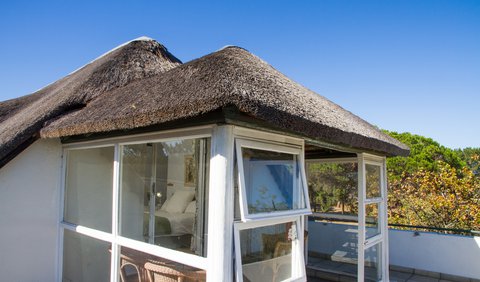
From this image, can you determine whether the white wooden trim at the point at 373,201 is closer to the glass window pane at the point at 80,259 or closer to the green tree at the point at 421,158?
the glass window pane at the point at 80,259

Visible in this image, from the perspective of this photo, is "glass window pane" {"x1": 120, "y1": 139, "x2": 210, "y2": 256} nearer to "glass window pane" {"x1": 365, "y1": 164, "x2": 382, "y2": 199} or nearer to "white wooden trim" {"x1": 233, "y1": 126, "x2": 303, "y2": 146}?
"white wooden trim" {"x1": 233, "y1": 126, "x2": 303, "y2": 146}

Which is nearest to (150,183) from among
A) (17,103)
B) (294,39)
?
(17,103)

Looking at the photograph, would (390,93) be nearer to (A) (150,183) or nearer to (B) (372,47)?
(B) (372,47)

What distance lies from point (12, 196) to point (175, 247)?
2.41 meters

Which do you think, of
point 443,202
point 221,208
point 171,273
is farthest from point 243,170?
point 443,202

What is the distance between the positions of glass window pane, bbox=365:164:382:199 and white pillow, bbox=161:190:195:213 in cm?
280

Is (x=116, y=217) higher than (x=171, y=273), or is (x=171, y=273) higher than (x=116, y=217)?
(x=116, y=217)

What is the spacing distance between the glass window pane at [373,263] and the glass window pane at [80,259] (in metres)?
3.62

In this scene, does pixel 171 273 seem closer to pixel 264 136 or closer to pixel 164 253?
pixel 164 253

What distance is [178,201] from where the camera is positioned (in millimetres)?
3186

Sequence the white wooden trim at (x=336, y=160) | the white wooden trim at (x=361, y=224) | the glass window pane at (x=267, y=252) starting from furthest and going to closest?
the white wooden trim at (x=336, y=160) < the white wooden trim at (x=361, y=224) < the glass window pane at (x=267, y=252)

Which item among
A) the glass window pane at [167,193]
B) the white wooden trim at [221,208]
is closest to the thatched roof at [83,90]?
the glass window pane at [167,193]

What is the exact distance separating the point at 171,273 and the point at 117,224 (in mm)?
930

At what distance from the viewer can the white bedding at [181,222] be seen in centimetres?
292
